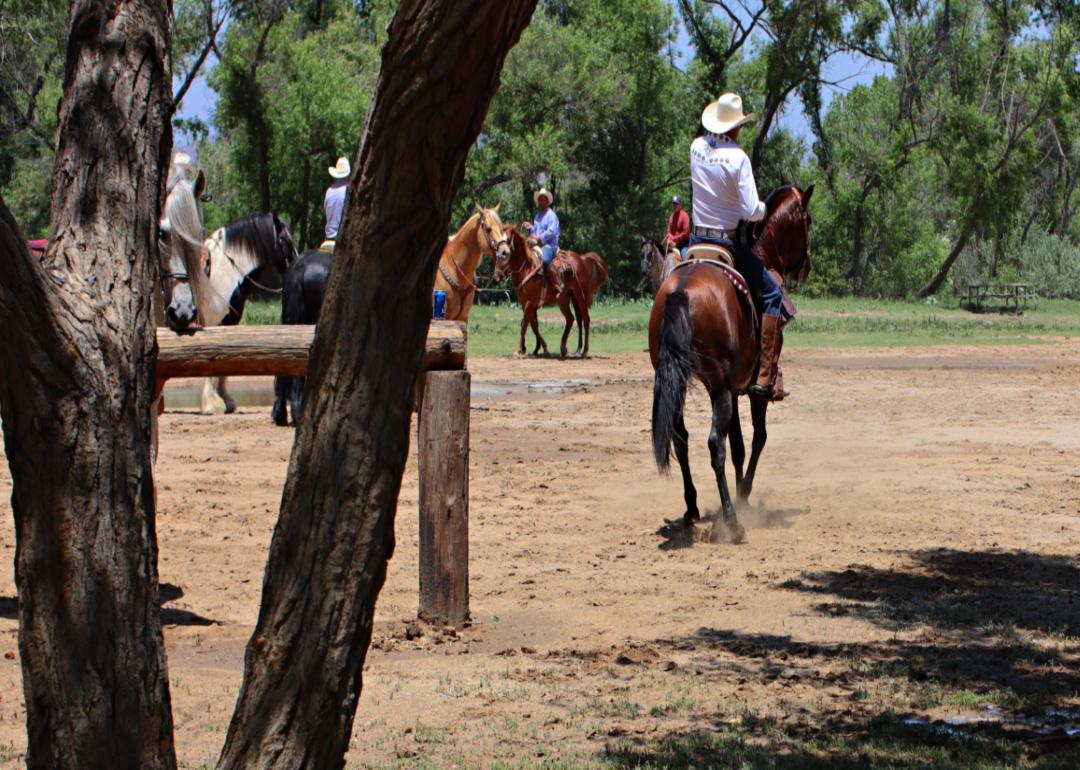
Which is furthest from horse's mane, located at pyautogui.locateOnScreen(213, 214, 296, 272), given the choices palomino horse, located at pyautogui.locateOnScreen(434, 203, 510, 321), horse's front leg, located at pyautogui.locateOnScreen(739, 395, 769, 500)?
horse's front leg, located at pyautogui.locateOnScreen(739, 395, 769, 500)

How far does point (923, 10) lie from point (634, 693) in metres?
46.7

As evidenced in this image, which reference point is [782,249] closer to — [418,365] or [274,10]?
[418,365]

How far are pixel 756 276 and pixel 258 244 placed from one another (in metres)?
6.85

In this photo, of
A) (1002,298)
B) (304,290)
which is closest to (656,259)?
(304,290)

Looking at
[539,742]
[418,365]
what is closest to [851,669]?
[539,742]

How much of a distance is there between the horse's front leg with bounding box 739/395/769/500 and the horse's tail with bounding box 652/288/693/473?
53.6 inches

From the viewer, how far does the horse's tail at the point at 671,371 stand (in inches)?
352

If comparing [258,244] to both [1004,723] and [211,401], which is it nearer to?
[211,401]

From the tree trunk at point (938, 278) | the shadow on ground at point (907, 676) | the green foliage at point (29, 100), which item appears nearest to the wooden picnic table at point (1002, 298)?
the tree trunk at point (938, 278)

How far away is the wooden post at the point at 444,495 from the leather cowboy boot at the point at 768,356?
3520 millimetres

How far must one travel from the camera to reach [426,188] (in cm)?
331

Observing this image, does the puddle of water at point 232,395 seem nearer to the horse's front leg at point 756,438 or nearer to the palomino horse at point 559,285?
the palomino horse at point 559,285

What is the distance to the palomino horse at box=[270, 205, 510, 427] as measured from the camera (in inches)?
546

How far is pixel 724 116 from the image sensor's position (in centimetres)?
1006
